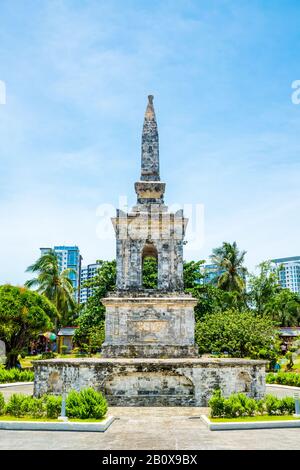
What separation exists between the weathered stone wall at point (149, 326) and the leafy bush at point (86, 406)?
590 centimetres

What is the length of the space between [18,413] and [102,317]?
27175mm

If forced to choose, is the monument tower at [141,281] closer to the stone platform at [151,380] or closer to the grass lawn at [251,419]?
the stone platform at [151,380]

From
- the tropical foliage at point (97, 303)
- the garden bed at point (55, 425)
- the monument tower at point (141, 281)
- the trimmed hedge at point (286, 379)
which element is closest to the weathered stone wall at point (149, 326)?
the monument tower at point (141, 281)

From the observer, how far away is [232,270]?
181ft

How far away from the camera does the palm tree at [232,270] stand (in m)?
54.8

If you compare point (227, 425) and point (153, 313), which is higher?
point (153, 313)

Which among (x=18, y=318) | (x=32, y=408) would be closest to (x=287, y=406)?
(x=32, y=408)

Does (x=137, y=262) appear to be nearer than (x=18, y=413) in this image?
No

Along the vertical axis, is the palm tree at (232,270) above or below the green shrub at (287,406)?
above

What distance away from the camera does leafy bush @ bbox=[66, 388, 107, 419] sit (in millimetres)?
13469

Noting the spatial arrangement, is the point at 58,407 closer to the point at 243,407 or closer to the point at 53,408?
the point at 53,408

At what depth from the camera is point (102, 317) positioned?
41188 millimetres
